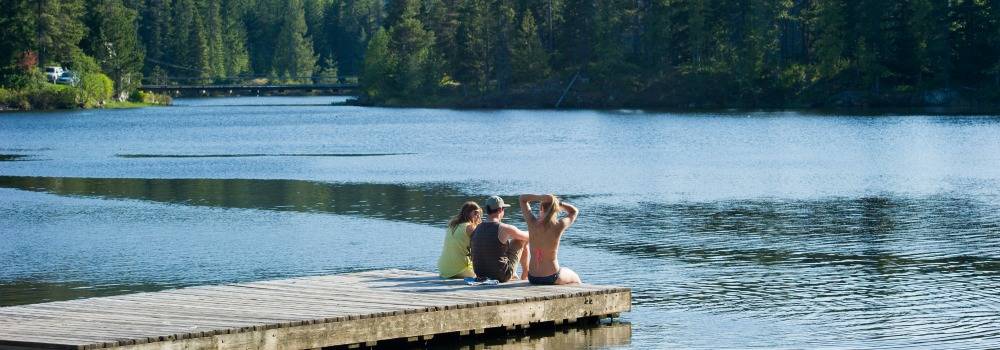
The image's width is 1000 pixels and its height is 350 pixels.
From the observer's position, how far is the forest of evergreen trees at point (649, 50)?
397 feet

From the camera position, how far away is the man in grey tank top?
20297 mm

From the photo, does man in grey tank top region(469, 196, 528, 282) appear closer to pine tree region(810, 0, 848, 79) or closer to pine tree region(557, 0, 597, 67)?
pine tree region(810, 0, 848, 79)

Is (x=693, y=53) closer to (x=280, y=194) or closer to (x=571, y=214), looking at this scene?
(x=280, y=194)

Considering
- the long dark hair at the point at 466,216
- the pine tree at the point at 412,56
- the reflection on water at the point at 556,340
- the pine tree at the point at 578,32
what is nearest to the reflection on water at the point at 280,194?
the long dark hair at the point at 466,216

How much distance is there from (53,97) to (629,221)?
399 ft

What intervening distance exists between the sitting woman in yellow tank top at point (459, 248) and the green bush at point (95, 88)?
5412 inches

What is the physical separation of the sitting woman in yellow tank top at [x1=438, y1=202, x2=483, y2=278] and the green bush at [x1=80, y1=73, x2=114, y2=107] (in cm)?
13746

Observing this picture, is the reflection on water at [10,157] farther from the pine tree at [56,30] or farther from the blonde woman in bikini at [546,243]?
the pine tree at [56,30]

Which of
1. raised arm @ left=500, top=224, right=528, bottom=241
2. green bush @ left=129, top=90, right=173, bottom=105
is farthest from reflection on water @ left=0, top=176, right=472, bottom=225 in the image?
green bush @ left=129, top=90, right=173, bottom=105

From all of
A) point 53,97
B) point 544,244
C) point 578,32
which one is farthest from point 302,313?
point 578,32

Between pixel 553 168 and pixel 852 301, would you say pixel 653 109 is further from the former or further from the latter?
pixel 852 301

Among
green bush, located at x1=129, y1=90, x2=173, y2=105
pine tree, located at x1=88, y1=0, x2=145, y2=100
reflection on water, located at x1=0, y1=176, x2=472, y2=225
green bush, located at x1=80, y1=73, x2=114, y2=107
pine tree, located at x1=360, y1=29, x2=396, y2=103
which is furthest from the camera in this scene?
green bush, located at x1=129, y1=90, x2=173, y2=105

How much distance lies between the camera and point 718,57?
138 m

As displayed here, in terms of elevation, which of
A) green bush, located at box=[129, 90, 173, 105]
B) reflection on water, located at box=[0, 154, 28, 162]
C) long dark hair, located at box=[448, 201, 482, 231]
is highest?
long dark hair, located at box=[448, 201, 482, 231]
